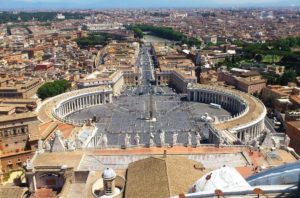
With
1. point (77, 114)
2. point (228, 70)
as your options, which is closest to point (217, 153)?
point (77, 114)

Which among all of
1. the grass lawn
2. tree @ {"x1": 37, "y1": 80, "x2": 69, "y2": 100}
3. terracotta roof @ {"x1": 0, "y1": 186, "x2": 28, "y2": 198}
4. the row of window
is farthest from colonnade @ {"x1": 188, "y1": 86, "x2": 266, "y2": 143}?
the grass lawn

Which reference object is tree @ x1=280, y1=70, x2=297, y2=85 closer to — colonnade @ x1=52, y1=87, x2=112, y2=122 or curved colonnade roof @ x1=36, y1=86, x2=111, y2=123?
colonnade @ x1=52, y1=87, x2=112, y2=122

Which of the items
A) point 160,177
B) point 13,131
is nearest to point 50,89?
point 13,131

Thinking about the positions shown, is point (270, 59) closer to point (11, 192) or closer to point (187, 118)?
point (187, 118)

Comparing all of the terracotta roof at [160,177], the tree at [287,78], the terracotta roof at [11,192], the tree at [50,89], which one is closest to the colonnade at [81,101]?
the tree at [50,89]

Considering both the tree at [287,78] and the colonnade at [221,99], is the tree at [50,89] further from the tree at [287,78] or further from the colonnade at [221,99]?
the tree at [287,78]

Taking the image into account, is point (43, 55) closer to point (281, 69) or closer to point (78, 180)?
point (281, 69)
